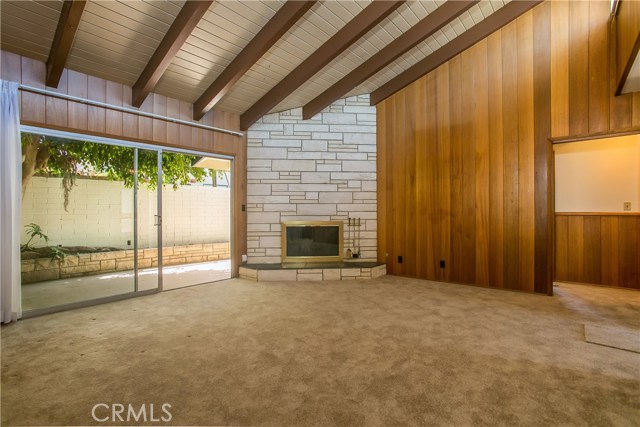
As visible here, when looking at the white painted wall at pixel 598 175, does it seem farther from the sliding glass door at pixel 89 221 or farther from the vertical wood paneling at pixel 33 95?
the vertical wood paneling at pixel 33 95

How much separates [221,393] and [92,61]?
3336mm

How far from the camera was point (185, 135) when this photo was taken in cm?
384

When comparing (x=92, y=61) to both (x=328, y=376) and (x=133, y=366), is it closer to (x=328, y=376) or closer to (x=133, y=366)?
(x=133, y=366)

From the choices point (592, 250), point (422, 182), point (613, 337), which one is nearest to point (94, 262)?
point (422, 182)

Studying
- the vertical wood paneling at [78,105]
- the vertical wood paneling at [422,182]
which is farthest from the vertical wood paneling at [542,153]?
the vertical wood paneling at [78,105]

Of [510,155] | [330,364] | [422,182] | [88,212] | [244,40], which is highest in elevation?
[244,40]

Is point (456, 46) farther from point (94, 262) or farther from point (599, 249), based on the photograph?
point (94, 262)

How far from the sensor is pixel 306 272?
13.9 ft

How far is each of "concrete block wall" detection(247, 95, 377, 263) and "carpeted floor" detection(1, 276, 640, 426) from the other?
1.62 meters

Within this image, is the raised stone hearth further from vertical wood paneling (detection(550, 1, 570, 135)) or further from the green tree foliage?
vertical wood paneling (detection(550, 1, 570, 135))

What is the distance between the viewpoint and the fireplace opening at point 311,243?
177 inches

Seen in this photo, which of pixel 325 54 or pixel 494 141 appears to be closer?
pixel 325 54

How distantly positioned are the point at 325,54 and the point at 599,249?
445 centimetres

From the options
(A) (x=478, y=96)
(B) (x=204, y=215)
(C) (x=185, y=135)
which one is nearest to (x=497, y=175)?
(A) (x=478, y=96)
